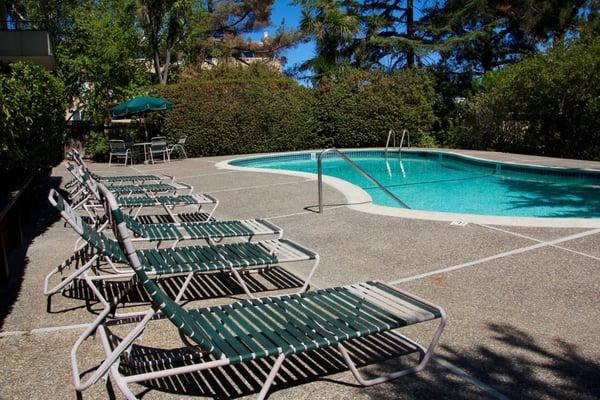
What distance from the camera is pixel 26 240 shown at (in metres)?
6.14

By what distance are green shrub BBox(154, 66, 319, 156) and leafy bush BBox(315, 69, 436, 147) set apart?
2.35ft

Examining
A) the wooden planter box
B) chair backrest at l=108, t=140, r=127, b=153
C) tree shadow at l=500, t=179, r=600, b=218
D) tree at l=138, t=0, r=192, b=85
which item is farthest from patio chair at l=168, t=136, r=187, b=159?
tree shadow at l=500, t=179, r=600, b=218

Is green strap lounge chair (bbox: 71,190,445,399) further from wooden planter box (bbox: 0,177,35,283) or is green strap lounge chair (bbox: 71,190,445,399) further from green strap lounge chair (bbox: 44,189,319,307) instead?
wooden planter box (bbox: 0,177,35,283)

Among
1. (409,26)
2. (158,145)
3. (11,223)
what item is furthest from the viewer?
(409,26)

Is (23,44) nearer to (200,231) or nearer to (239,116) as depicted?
(239,116)

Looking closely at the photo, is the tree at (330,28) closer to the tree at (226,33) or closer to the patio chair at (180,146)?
the tree at (226,33)

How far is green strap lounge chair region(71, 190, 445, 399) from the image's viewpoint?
2.40 metres

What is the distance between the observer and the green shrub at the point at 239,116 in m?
18.0

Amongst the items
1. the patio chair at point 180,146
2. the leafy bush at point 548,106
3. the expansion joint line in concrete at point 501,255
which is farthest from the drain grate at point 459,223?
the patio chair at point 180,146

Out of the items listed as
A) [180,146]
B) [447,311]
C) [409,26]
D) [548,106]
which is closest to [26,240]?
[447,311]

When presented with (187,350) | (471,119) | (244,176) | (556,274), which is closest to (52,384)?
(187,350)

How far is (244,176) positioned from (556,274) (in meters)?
8.45

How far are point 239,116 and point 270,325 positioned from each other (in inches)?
657

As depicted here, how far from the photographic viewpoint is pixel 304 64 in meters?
31.9
